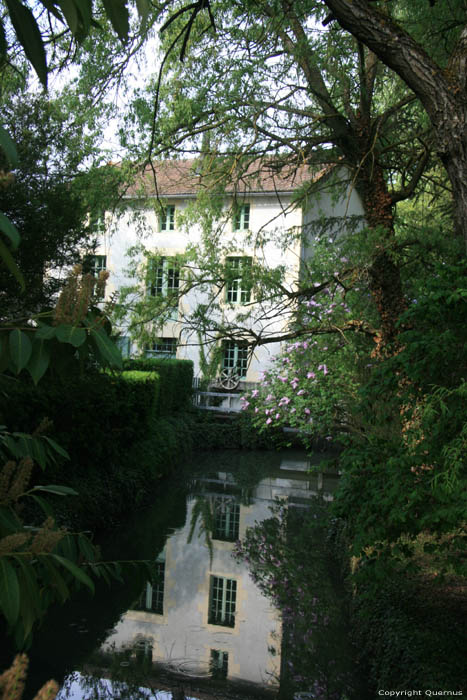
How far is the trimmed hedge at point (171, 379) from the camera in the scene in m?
17.1

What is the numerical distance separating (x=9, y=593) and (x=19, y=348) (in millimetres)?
555

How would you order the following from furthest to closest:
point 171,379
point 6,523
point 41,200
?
point 171,379 < point 41,200 < point 6,523

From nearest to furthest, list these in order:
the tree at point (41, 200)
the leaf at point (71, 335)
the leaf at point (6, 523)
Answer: the leaf at point (71, 335) → the leaf at point (6, 523) → the tree at point (41, 200)

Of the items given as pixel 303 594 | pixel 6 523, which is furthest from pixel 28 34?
pixel 303 594

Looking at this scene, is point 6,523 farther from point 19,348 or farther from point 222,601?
point 222,601

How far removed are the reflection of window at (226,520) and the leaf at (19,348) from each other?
9497 mm

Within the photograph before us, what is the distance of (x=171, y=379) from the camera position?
18297 millimetres

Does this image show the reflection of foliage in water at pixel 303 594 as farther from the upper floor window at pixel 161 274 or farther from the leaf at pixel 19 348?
the leaf at pixel 19 348

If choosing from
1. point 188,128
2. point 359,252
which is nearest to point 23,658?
point 359,252

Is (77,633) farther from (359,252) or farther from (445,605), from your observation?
(359,252)

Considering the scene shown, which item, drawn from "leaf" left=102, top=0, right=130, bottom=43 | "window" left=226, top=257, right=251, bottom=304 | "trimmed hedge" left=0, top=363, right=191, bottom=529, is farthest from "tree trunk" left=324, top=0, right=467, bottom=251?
"trimmed hedge" left=0, top=363, right=191, bottom=529

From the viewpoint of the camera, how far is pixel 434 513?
389cm

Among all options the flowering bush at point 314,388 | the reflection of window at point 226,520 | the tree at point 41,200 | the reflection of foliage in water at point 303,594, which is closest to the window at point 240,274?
the flowering bush at point 314,388

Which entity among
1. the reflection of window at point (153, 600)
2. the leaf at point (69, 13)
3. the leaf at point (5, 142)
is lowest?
the reflection of window at point (153, 600)
